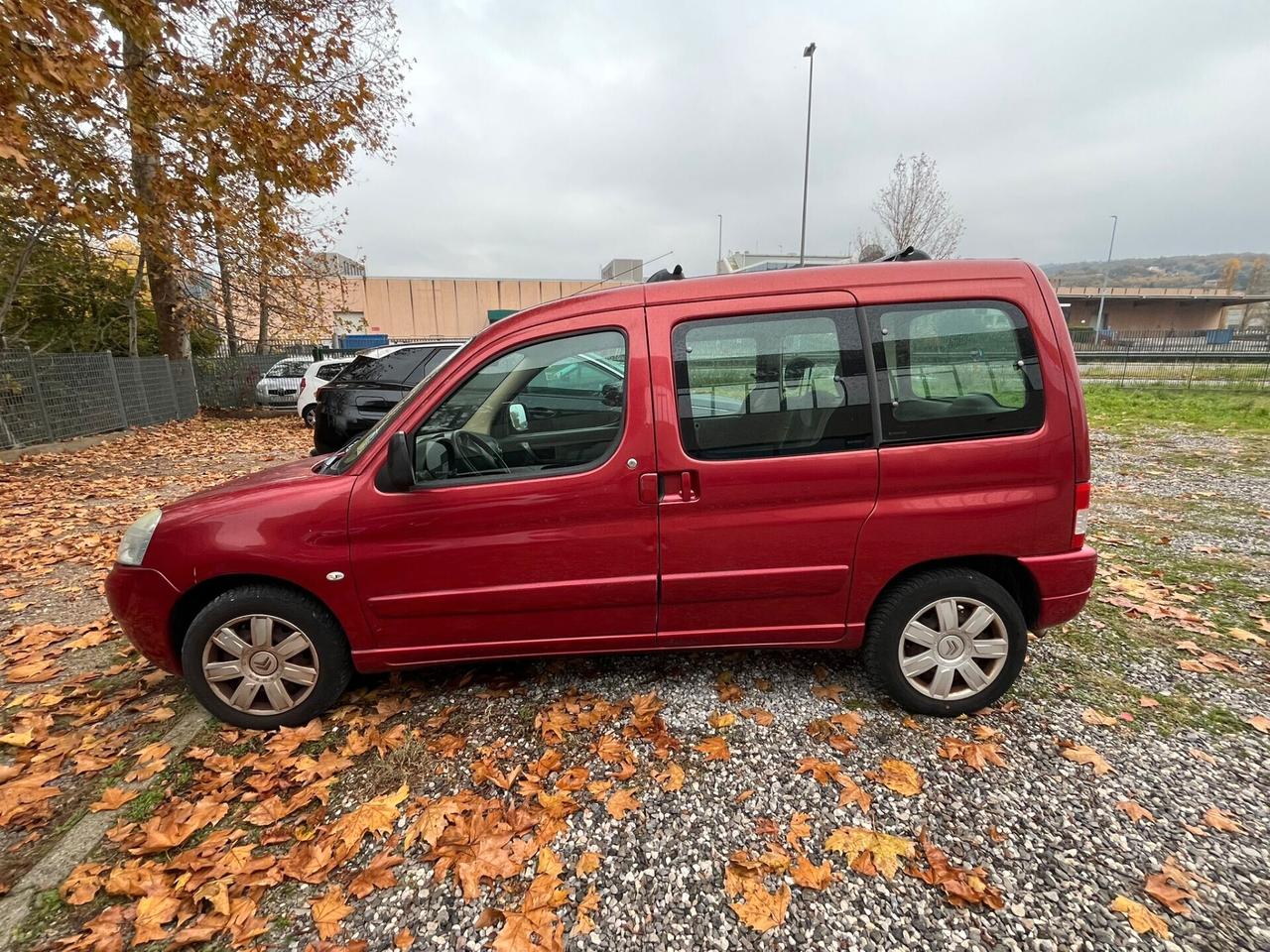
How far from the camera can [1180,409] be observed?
1376cm

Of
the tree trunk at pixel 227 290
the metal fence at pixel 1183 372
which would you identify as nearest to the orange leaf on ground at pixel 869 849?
the tree trunk at pixel 227 290

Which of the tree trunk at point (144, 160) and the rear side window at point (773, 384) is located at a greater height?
the tree trunk at point (144, 160)

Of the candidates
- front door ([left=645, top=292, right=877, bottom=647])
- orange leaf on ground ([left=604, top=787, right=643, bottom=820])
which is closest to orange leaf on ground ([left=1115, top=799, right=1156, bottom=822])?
front door ([left=645, top=292, right=877, bottom=647])

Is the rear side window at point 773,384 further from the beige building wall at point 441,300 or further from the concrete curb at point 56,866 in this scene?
the beige building wall at point 441,300

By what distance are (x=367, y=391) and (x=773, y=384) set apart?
6166 millimetres

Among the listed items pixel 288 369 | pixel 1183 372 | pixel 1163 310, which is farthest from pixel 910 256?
pixel 1163 310

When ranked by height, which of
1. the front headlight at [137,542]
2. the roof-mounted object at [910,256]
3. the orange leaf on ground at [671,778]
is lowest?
the orange leaf on ground at [671,778]

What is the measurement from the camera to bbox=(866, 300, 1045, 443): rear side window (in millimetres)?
2549

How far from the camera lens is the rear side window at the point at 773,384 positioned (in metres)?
2.57

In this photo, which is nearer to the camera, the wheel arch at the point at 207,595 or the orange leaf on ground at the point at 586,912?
the orange leaf on ground at the point at 586,912

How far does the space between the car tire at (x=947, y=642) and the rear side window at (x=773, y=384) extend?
792 mm

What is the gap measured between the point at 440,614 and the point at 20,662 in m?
2.90

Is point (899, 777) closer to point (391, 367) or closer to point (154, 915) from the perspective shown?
point (154, 915)

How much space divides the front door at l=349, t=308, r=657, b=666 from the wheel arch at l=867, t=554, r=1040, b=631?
3.74 ft
